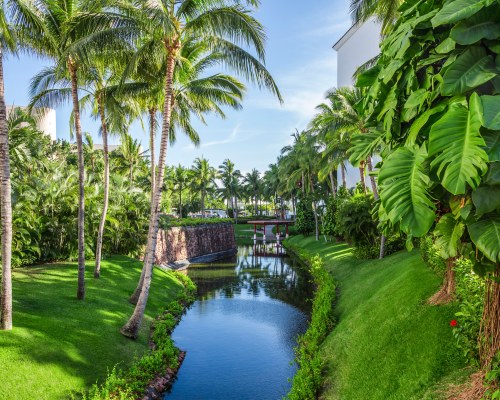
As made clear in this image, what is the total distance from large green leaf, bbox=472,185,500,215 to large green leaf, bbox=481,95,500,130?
63cm

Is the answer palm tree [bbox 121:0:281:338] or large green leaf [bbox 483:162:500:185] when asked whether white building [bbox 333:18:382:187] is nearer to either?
palm tree [bbox 121:0:281:338]

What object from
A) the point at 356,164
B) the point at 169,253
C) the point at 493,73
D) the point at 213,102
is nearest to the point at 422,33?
A: the point at 493,73

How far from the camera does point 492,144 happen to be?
12.2 feet

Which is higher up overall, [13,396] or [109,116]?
[109,116]

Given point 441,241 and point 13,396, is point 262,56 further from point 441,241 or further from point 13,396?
point 13,396

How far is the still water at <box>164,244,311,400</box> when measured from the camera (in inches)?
483

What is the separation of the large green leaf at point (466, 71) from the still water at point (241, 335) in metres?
9.83

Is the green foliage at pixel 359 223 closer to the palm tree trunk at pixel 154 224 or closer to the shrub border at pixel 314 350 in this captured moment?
the shrub border at pixel 314 350

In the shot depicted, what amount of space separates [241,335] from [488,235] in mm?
14399

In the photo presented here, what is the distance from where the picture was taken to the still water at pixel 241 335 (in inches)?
483

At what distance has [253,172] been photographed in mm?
83812

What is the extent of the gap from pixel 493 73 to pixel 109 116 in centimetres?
1731

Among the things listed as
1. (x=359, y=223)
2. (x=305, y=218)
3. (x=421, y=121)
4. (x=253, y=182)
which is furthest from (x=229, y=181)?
(x=421, y=121)

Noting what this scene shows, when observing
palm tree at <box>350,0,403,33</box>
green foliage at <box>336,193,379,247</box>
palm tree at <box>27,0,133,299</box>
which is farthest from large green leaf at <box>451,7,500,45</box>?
green foliage at <box>336,193,379,247</box>
